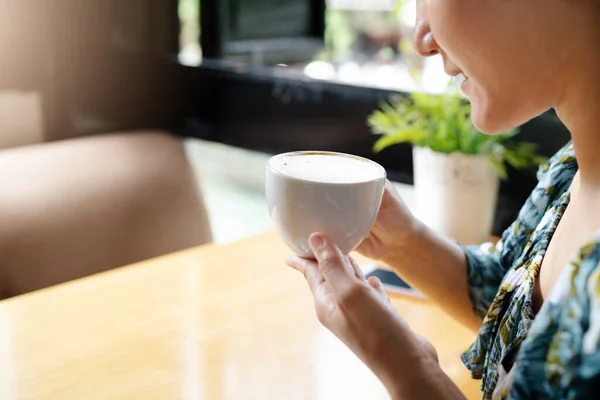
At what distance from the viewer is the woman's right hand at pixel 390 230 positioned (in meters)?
1.04

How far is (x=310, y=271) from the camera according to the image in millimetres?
788

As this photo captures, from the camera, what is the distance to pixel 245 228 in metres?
2.54

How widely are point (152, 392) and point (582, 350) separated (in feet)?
1.67

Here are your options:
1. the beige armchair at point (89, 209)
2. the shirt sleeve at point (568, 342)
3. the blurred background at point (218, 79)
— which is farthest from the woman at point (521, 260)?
the beige armchair at point (89, 209)

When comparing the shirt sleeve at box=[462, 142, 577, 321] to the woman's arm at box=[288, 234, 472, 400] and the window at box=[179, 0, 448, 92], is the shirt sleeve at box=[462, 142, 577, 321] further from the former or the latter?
the window at box=[179, 0, 448, 92]

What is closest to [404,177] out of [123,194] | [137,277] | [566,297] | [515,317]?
[123,194]

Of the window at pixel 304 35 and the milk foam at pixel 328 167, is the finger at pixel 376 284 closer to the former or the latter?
the milk foam at pixel 328 167

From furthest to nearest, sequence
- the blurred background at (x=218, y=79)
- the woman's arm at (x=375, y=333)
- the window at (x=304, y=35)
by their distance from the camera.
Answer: the window at (x=304, y=35) → the blurred background at (x=218, y=79) → the woman's arm at (x=375, y=333)

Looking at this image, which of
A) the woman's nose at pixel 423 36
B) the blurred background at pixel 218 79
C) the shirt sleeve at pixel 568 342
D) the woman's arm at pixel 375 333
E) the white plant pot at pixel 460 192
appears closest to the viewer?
the shirt sleeve at pixel 568 342

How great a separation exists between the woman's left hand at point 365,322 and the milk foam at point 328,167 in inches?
3.2

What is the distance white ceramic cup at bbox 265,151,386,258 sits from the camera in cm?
74

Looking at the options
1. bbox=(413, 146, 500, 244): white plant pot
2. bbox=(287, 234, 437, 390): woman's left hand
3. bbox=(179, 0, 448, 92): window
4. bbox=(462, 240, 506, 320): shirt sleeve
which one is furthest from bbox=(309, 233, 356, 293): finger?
bbox=(179, 0, 448, 92): window

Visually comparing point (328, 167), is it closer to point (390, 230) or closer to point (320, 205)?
point (320, 205)

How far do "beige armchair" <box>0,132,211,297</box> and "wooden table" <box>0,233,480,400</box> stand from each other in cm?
61
